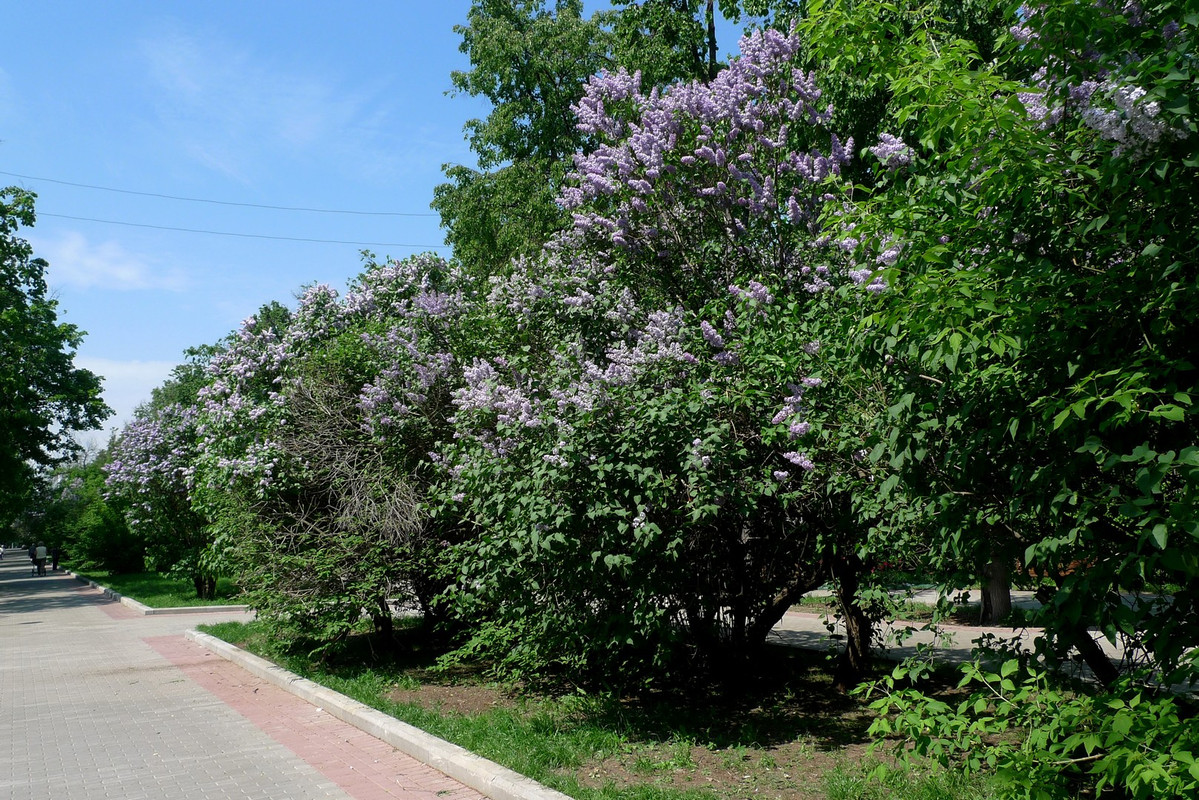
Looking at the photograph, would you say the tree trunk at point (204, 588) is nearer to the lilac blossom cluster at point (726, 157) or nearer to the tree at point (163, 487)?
the tree at point (163, 487)

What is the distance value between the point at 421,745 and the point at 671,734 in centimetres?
201

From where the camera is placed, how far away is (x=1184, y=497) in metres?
2.74

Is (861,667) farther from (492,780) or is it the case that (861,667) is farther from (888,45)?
(888,45)

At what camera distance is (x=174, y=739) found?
7.86 m

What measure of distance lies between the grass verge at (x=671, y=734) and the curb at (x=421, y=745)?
169 mm

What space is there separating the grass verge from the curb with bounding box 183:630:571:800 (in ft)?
0.55

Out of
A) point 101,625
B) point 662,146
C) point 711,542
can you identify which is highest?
point 662,146

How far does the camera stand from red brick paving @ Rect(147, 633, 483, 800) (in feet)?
19.8

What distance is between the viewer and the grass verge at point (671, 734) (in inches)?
219

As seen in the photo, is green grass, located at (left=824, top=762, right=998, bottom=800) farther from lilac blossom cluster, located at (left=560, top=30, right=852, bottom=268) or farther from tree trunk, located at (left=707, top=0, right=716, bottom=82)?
tree trunk, located at (left=707, top=0, right=716, bottom=82)

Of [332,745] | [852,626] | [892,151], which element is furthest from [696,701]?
[892,151]

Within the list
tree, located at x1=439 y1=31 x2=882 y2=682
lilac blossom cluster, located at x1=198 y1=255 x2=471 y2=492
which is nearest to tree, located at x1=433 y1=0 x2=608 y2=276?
lilac blossom cluster, located at x1=198 y1=255 x2=471 y2=492

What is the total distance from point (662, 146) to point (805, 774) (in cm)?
520

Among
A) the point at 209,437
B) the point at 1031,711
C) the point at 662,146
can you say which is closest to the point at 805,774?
the point at 1031,711
